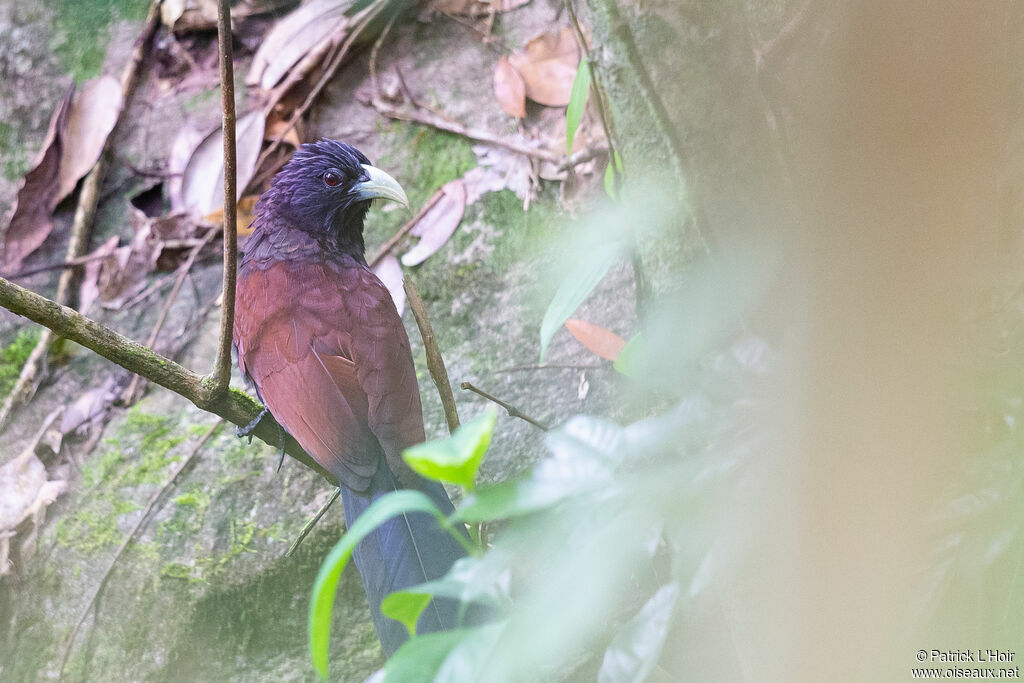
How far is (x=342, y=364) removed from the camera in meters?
1.62

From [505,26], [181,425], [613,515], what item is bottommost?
[613,515]

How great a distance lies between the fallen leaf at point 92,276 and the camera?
2854 mm

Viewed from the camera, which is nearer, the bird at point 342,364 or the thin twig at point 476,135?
the bird at point 342,364

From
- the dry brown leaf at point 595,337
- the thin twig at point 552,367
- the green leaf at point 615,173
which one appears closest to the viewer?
the green leaf at point 615,173

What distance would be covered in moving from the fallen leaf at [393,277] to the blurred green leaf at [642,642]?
5.22 ft

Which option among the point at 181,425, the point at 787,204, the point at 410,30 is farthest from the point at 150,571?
the point at 410,30

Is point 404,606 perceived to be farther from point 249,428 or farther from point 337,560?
point 249,428

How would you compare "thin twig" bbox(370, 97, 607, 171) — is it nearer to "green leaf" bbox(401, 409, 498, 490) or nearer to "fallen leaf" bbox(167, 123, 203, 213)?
"fallen leaf" bbox(167, 123, 203, 213)

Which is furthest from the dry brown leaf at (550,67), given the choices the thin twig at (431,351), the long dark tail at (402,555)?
the long dark tail at (402,555)

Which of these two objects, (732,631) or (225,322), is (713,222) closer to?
(732,631)

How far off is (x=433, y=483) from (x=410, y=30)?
7.39ft

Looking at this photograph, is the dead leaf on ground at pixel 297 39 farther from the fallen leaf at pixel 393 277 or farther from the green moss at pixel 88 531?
the green moss at pixel 88 531

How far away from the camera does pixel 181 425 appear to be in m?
2.45

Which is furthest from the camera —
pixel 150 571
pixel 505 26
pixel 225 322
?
pixel 505 26
